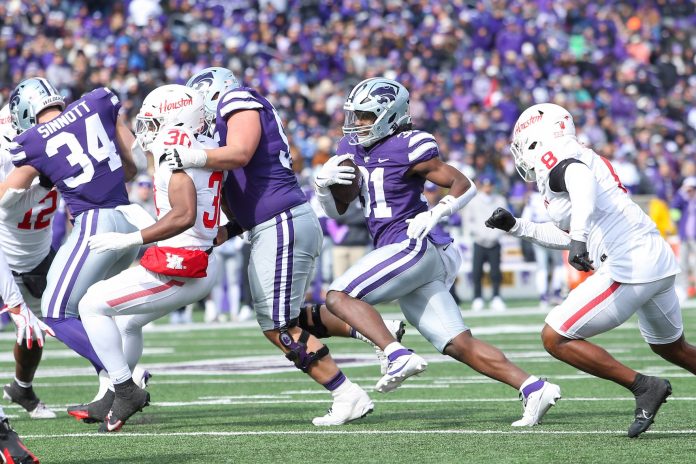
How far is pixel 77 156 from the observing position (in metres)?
6.59

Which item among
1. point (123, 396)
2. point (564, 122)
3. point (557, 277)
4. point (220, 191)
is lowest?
point (557, 277)

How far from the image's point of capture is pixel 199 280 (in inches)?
244

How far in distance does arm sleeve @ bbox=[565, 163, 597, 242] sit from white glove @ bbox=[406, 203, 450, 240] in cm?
69

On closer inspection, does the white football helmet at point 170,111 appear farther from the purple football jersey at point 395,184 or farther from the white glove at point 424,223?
the white glove at point 424,223

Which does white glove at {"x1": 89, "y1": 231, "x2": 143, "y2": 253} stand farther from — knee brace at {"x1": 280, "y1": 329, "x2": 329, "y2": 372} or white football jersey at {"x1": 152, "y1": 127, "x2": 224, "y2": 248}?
knee brace at {"x1": 280, "y1": 329, "x2": 329, "y2": 372}

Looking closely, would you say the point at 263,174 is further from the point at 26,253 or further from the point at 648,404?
the point at 648,404

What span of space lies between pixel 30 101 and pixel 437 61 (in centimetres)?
1718

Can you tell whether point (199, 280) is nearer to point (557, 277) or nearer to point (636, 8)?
point (557, 277)

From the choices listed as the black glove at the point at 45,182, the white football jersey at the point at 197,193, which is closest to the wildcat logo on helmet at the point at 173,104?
the white football jersey at the point at 197,193

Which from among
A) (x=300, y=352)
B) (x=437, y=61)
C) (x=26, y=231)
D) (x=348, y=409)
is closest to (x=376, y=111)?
(x=300, y=352)

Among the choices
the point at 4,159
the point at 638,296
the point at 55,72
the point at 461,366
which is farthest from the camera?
the point at 55,72

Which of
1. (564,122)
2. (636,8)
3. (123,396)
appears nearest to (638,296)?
(564,122)

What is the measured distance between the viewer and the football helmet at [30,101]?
6852 millimetres

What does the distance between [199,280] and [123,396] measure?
661mm
